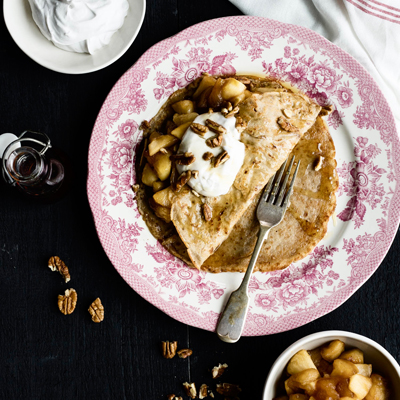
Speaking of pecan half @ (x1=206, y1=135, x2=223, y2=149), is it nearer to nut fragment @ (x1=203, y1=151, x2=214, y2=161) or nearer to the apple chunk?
nut fragment @ (x1=203, y1=151, x2=214, y2=161)

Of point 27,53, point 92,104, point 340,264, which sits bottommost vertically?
point 340,264

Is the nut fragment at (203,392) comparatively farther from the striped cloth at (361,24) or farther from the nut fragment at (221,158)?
the striped cloth at (361,24)

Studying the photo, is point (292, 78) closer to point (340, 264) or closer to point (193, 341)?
point (340, 264)

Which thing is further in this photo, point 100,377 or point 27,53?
point 100,377

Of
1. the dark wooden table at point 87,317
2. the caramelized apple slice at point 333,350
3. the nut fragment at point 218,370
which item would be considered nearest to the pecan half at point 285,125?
the dark wooden table at point 87,317

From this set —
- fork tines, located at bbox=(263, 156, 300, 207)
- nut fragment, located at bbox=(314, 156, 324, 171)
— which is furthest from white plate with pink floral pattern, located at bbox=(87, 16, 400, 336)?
fork tines, located at bbox=(263, 156, 300, 207)

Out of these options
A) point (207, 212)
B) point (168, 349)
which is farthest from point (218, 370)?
point (207, 212)

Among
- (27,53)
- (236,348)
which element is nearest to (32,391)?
(236,348)
